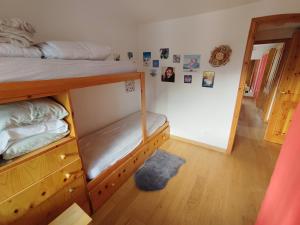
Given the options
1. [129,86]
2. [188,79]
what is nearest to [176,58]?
[188,79]

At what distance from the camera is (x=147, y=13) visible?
218cm

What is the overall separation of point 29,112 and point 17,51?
396 millimetres

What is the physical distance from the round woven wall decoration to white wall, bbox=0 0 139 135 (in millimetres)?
1423

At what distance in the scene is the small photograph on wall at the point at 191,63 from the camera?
2314 mm

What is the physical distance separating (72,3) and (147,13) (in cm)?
102

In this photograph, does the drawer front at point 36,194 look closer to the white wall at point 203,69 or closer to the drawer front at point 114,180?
the drawer front at point 114,180

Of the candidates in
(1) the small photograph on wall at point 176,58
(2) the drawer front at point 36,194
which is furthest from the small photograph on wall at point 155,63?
(2) the drawer front at point 36,194

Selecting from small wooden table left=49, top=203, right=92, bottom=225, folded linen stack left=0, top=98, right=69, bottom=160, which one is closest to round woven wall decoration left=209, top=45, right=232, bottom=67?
folded linen stack left=0, top=98, right=69, bottom=160

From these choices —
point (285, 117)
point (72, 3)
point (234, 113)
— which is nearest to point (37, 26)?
point (72, 3)

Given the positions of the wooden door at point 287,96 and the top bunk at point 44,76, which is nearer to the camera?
the top bunk at point 44,76

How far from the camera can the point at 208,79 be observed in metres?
2.30

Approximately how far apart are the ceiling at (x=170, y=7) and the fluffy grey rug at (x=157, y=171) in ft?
7.06

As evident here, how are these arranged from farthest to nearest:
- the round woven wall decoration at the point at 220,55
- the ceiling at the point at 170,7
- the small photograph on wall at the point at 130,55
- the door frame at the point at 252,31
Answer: the small photograph on wall at the point at 130,55
the round woven wall decoration at the point at 220,55
the ceiling at the point at 170,7
the door frame at the point at 252,31

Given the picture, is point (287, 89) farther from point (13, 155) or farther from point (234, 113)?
point (13, 155)
